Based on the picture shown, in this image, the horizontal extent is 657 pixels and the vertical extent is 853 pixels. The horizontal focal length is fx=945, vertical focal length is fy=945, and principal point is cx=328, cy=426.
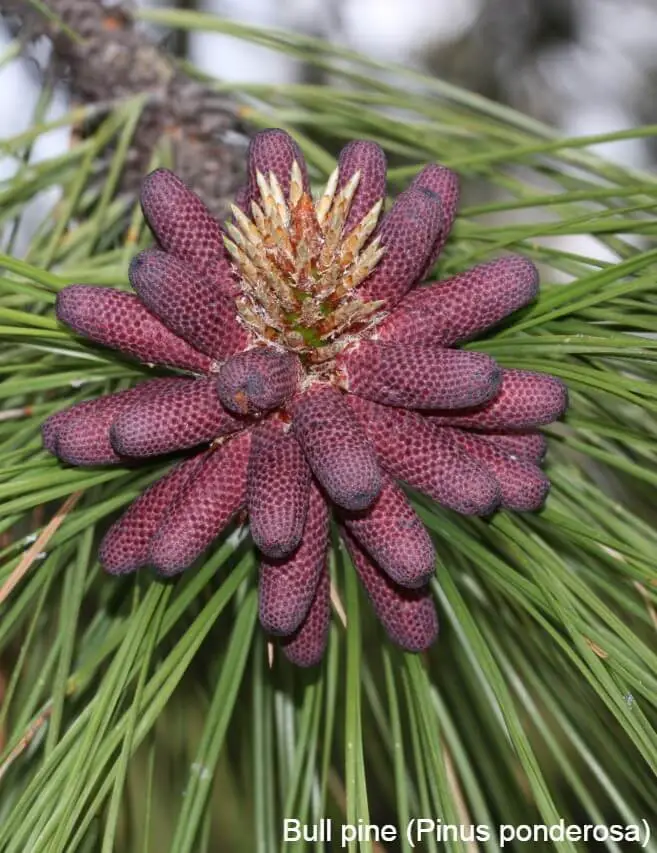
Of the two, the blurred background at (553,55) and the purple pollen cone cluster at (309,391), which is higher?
the blurred background at (553,55)

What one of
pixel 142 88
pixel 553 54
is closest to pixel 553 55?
pixel 553 54

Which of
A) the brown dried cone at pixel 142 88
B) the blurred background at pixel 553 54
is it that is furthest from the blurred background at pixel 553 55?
the brown dried cone at pixel 142 88

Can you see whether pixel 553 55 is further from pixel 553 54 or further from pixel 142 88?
pixel 142 88

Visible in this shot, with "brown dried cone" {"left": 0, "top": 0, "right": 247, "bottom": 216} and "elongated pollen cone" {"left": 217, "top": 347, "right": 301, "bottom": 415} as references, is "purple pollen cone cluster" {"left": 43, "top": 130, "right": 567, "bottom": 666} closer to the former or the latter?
"elongated pollen cone" {"left": 217, "top": 347, "right": 301, "bottom": 415}

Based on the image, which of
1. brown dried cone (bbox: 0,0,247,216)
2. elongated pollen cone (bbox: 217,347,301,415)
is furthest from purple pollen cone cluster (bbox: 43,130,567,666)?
brown dried cone (bbox: 0,0,247,216)

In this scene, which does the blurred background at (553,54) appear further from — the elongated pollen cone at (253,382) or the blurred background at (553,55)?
the elongated pollen cone at (253,382)

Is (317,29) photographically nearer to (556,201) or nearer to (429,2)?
(429,2)

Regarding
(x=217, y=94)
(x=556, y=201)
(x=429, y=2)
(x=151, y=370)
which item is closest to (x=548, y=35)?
(x=429, y=2)

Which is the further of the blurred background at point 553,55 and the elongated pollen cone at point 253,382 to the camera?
the blurred background at point 553,55

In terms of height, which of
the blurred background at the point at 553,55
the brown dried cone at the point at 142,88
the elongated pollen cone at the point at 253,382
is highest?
the blurred background at the point at 553,55
